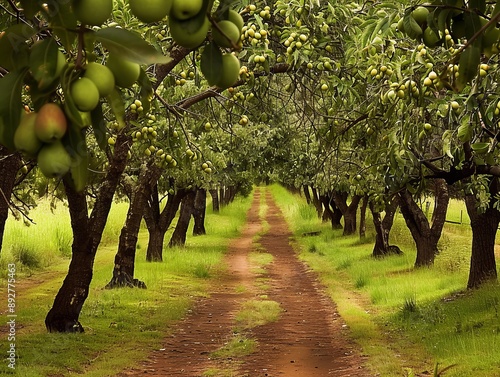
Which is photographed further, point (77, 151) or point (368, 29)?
point (368, 29)

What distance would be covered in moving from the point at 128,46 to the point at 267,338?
412 inches

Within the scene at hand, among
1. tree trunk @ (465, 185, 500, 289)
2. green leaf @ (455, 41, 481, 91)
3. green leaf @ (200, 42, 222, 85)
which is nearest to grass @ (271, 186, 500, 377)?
tree trunk @ (465, 185, 500, 289)

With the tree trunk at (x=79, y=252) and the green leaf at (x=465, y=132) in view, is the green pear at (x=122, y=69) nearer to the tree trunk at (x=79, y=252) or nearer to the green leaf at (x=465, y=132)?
the green leaf at (x=465, y=132)

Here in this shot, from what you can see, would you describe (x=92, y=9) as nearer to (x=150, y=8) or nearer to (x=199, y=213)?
(x=150, y=8)

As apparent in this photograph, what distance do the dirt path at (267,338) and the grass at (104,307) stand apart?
0.34m

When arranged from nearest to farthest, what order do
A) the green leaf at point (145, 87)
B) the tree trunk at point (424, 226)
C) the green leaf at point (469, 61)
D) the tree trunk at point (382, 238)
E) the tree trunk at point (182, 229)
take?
the green leaf at point (145, 87) < the green leaf at point (469, 61) < the tree trunk at point (424, 226) < the tree trunk at point (382, 238) < the tree trunk at point (182, 229)

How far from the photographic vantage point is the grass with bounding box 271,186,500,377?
935 cm

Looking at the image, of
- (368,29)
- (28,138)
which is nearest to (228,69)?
(28,138)

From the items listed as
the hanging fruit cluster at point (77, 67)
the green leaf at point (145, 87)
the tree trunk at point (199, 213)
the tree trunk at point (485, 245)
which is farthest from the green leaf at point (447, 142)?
the tree trunk at point (199, 213)

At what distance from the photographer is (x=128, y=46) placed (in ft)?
4.74

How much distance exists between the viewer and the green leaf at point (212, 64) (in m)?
1.63

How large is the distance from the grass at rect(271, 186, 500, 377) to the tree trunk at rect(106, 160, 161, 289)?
3993mm

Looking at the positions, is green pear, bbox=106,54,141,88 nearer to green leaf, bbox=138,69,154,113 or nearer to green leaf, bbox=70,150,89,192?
green leaf, bbox=70,150,89,192

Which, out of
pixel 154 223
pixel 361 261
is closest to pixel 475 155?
pixel 361 261
